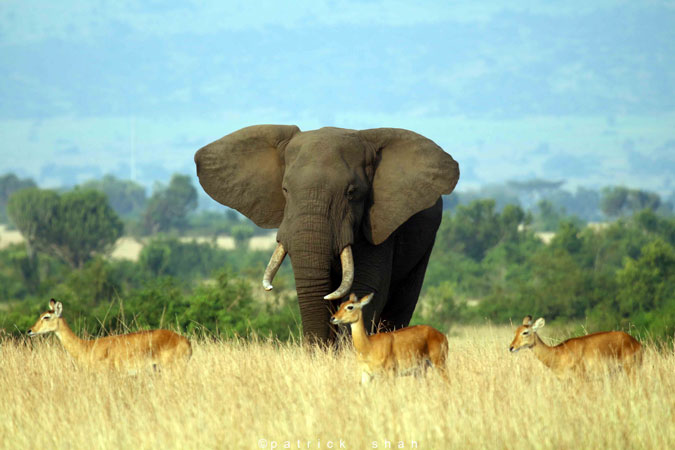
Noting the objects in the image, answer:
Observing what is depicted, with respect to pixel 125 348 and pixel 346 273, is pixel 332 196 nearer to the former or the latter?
pixel 346 273

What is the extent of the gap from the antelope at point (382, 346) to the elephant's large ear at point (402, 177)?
10.0ft

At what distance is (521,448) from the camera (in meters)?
6.46

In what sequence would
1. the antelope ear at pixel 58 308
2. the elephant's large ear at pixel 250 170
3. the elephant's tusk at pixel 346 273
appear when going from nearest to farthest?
1. the antelope ear at pixel 58 308
2. the elephant's tusk at pixel 346 273
3. the elephant's large ear at pixel 250 170

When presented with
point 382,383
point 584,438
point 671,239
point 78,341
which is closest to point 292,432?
point 382,383

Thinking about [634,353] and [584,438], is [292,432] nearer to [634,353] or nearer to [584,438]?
[584,438]

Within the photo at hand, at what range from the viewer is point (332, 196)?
34.0 ft

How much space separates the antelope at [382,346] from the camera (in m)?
7.86

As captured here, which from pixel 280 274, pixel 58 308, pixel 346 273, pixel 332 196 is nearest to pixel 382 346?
pixel 346 273

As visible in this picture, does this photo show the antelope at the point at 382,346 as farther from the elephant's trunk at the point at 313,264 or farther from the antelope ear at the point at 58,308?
the antelope ear at the point at 58,308

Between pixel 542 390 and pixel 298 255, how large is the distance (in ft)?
11.1

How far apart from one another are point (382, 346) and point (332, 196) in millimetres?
2831

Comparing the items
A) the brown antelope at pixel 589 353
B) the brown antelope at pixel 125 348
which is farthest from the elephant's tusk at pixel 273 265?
the brown antelope at pixel 589 353

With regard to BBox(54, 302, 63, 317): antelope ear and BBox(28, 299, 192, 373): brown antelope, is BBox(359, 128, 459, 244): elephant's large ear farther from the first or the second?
BBox(54, 302, 63, 317): antelope ear

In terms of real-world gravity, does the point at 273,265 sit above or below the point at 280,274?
above
